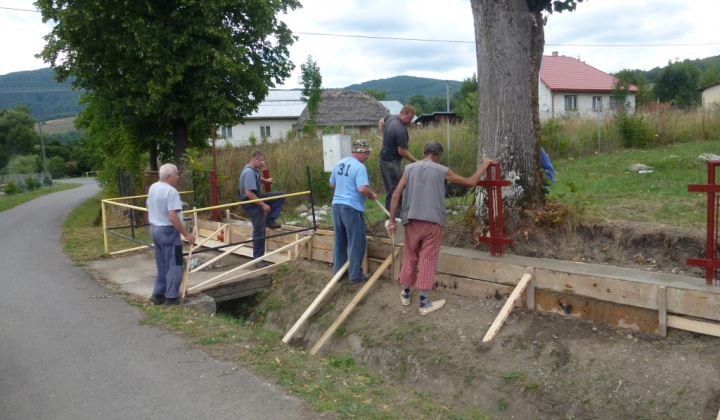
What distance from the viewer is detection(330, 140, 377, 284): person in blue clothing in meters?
7.66

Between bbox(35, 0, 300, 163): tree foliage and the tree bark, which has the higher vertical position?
bbox(35, 0, 300, 163): tree foliage

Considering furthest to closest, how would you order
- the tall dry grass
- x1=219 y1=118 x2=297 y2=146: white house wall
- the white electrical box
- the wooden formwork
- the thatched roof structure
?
x1=219 y1=118 x2=297 y2=146: white house wall < the thatched roof structure < the tall dry grass < the white electrical box < the wooden formwork

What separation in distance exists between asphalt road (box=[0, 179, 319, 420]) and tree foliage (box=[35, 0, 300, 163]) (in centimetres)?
1121

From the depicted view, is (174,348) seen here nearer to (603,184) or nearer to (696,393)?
(696,393)

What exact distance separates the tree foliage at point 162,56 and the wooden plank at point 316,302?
1233 cm

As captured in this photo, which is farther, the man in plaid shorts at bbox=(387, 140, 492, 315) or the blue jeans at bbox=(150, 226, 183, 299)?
the blue jeans at bbox=(150, 226, 183, 299)

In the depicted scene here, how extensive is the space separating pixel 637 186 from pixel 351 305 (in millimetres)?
6913

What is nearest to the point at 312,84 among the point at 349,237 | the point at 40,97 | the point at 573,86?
the point at 573,86

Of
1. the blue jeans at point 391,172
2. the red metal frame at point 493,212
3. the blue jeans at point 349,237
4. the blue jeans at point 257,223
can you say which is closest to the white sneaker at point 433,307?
the red metal frame at point 493,212

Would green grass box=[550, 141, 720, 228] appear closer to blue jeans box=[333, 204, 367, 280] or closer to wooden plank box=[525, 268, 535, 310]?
wooden plank box=[525, 268, 535, 310]

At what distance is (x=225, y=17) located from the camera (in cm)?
2075

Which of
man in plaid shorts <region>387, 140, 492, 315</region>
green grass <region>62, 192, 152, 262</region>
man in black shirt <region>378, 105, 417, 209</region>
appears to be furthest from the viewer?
green grass <region>62, 192, 152, 262</region>

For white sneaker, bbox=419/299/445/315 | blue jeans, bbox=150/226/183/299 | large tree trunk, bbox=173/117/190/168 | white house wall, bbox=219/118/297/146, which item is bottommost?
white sneaker, bbox=419/299/445/315

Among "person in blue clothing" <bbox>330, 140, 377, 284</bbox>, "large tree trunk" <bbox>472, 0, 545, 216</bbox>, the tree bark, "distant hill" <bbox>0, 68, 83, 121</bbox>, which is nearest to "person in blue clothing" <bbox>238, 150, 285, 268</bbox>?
"person in blue clothing" <bbox>330, 140, 377, 284</bbox>
